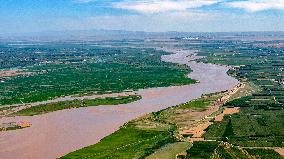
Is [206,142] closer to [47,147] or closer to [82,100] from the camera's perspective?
[47,147]

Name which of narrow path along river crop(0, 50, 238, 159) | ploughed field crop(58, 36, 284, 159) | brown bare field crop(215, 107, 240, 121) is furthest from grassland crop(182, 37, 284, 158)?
narrow path along river crop(0, 50, 238, 159)

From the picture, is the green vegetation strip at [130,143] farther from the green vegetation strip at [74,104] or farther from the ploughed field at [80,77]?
the ploughed field at [80,77]

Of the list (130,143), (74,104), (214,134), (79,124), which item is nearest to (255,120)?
(214,134)

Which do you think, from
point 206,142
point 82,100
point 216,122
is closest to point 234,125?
point 216,122

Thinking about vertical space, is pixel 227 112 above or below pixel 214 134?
above

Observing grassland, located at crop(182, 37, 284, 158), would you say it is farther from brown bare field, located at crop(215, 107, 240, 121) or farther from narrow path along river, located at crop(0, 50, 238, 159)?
narrow path along river, located at crop(0, 50, 238, 159)

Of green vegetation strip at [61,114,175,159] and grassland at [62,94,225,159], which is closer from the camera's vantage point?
green vegetation strip at [61,114,175,159]

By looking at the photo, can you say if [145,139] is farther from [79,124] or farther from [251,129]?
[251,129]
